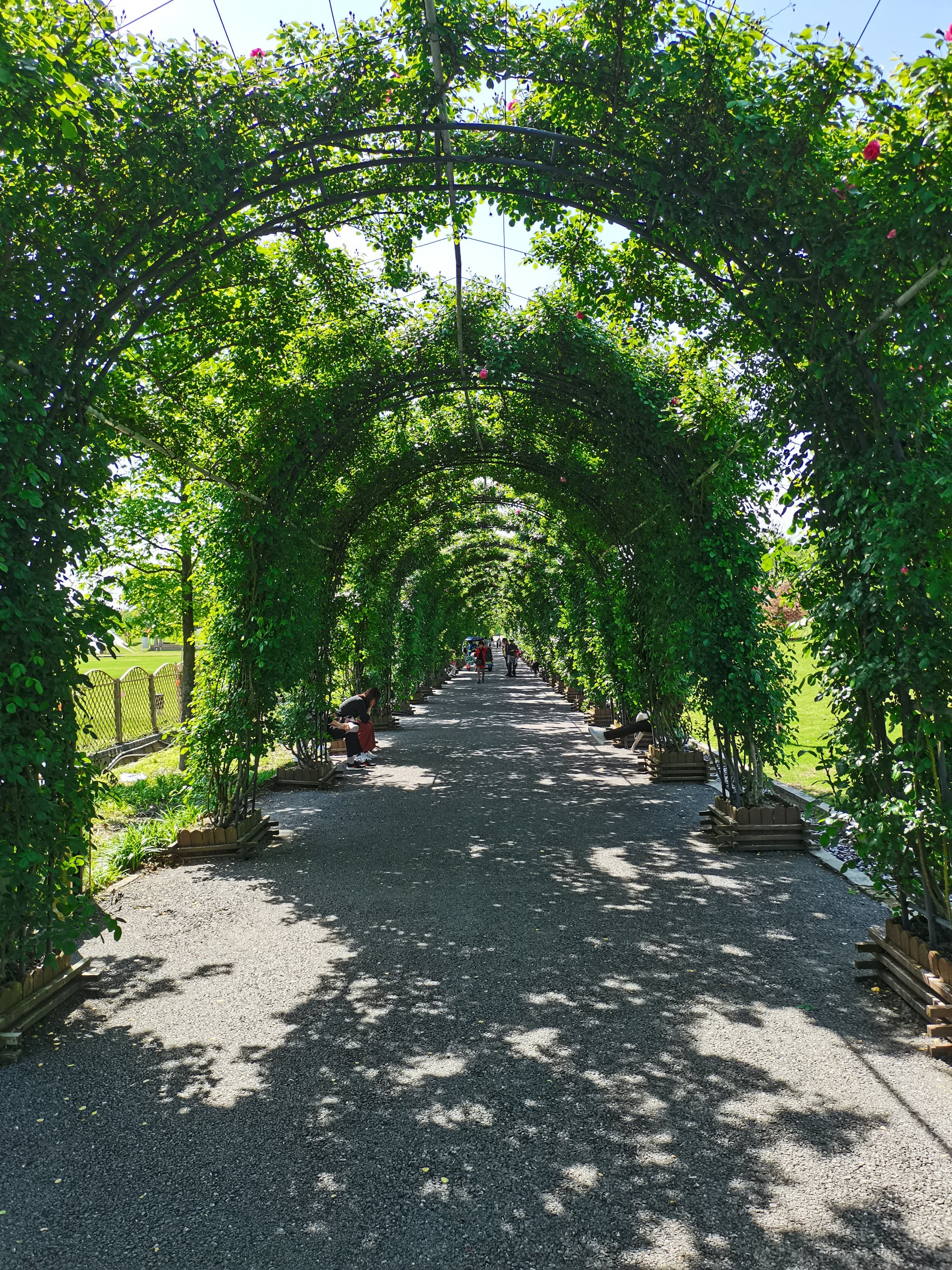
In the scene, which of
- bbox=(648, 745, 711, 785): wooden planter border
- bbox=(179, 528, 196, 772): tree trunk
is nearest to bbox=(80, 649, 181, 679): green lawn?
bbox=(179, 528, 196, 772): tree trunk

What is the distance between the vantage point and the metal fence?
13211mm

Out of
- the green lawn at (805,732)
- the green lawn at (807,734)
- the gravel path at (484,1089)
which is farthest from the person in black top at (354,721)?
the gravel path at (484,1089)

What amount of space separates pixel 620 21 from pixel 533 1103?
182 inches

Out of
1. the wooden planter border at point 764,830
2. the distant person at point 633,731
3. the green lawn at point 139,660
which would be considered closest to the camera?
the wooden planter border at point 764,830

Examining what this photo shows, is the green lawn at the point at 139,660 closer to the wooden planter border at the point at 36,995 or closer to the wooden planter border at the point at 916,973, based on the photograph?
the wooden planter border at the point at 36,995

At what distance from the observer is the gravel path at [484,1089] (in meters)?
2.36

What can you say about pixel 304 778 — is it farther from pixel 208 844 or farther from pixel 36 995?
pixel 36 995

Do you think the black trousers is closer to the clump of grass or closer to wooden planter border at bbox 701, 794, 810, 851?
the clump of grass

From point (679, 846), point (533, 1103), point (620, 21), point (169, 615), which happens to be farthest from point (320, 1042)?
point (169, 615)

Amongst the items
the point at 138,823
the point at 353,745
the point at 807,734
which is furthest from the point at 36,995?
the point at 807,734

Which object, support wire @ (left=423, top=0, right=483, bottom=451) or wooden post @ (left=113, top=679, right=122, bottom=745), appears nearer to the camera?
support wire @ (left=423, top=0, right=483, bottom=451)

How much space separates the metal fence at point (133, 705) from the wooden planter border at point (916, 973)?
9783 millimetres

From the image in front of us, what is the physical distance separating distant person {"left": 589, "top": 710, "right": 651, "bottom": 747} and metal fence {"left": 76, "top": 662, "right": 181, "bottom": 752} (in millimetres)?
6629

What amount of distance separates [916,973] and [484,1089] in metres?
2.02
